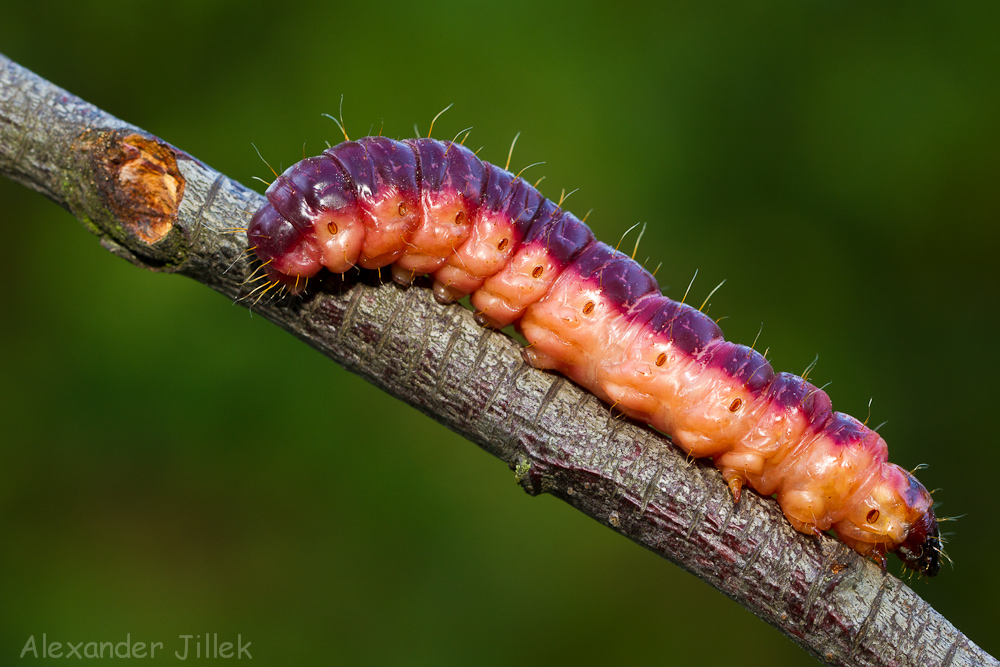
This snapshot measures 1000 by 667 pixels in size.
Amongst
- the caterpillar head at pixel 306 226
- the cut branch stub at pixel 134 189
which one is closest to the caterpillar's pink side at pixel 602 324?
the caterpillar head at pixel 306 226

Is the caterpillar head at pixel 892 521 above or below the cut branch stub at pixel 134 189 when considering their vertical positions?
above

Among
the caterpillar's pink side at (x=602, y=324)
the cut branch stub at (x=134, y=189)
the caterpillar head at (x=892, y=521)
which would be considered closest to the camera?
the cut branch stub at (x=134, y=189)

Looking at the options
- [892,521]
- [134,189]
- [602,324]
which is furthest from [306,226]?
[892,521]

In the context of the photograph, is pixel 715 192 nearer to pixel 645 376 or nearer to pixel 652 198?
pixel 652 198

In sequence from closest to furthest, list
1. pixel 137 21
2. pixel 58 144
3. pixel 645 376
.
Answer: pixel 58 144
pixel 645 376
pixel 137 21

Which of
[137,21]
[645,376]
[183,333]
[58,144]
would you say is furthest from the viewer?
[137,21]

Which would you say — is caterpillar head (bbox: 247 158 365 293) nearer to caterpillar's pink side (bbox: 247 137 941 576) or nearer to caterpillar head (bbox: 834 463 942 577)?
caterpillar's pink side (bbox: 247 137 941 576)

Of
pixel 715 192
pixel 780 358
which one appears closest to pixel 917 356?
pixel 780 358

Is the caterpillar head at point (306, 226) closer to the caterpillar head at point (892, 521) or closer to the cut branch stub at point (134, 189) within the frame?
the cut branch stub at point (134, 189)

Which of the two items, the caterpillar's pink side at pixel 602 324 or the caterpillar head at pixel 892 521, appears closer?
the caterpillar's pink side at pixel 602 324
